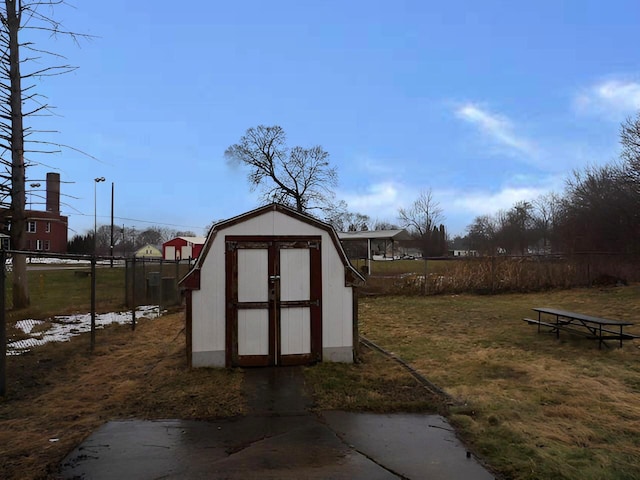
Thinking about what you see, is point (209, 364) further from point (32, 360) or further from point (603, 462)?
point (603, 462)

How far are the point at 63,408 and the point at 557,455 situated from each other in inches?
210

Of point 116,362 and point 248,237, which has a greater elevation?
point 248,237

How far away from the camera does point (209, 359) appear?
7070 millimetres

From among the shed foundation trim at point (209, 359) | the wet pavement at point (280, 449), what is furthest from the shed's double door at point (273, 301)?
the wet pavement at point (280, 449)

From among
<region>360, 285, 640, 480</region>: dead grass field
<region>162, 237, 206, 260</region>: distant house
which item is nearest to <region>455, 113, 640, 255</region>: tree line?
<region>360, 285, 640, 480</region>: dead grass field

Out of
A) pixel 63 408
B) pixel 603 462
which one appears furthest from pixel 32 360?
pixel 603 462

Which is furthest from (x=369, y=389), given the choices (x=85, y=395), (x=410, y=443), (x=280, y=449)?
(x=85, y=395)

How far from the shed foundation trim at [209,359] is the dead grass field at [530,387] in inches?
125

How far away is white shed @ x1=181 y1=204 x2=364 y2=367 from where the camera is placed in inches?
279

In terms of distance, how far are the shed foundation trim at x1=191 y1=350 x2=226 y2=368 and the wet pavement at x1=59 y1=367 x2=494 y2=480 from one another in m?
1.82

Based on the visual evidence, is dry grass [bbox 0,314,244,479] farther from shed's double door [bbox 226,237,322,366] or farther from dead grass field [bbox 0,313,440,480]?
shed's double door [bbox 226,237,322,366]

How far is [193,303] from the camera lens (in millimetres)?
7012

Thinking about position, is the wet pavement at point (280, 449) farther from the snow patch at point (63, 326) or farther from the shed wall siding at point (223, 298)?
the snow patch at point (63, 326)

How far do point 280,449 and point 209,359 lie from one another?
3170 millimetres
